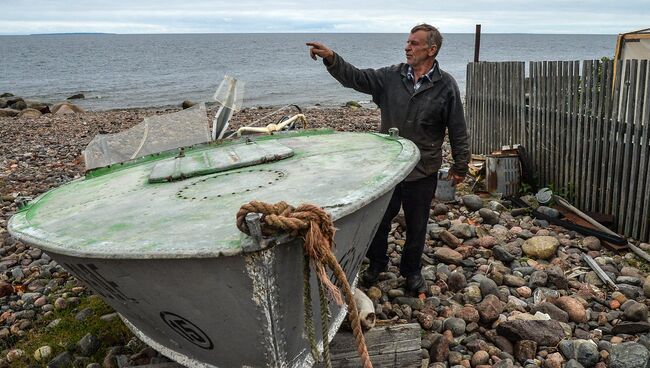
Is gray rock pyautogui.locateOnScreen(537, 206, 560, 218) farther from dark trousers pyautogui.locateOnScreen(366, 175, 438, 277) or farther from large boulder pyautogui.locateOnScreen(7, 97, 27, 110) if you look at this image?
large boulder pyautogui.locateOnScreen(7, 97, 27, 110)

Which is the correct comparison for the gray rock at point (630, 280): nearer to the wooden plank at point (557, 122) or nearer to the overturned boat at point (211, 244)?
the wooden plank at point (557, 122)

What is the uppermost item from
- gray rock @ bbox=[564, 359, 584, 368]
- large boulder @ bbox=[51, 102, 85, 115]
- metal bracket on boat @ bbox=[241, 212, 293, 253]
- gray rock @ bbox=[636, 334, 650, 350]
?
metal bracket on boat @ bbox=[241, 212, 293, 253]

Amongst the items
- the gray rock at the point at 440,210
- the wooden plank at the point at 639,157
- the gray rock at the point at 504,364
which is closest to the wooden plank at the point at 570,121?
the wooden plank at the point at 639,157

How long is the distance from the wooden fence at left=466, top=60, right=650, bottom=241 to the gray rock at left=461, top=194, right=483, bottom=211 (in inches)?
41.3

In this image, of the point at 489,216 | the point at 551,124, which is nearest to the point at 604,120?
the point at 551,124

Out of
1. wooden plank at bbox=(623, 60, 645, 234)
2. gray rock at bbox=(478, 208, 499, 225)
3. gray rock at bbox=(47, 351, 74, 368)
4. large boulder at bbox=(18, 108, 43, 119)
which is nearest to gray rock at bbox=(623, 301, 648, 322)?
wooden plank at bbox=(623, 60, 645, 234)

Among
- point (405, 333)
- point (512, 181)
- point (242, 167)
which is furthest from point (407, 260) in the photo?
point (512, 181)

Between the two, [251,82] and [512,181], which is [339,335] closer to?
[512,181]

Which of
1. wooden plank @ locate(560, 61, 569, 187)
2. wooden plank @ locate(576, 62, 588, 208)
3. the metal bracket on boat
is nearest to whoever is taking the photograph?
the metal bracket on boat

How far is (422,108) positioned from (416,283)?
5.07 ft

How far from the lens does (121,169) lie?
14.6ft

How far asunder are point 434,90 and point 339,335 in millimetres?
2109

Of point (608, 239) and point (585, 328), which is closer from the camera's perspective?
point (585, 328)

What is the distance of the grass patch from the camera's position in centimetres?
402
